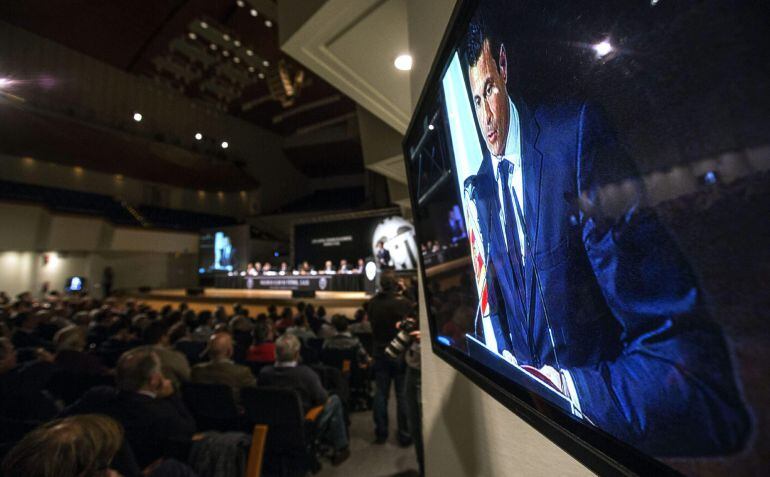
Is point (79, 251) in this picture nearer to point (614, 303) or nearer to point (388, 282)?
point (388, 282)

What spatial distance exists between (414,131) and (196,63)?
36.3ft

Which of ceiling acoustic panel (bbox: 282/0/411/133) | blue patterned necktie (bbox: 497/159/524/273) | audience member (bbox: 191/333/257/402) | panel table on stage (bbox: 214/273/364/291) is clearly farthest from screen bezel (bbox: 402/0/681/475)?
panel table on stage (bbox: 214/273/364/291)

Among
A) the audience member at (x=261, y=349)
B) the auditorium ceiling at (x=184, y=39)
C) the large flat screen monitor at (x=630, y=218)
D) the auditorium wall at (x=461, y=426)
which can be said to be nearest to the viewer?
the large flat screen monitor at (x=630, y=218)

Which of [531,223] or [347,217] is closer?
[531,223]

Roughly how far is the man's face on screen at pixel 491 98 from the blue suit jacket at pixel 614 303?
0.18 feet

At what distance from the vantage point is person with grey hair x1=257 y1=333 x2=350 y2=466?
93.0 inches

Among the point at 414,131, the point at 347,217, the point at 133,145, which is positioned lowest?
the point at 414,131

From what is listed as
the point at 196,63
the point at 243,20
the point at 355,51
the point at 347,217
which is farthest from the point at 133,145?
the point at 355,51

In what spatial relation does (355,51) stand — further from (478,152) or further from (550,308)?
(550,308)

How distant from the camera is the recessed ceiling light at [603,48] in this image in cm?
35

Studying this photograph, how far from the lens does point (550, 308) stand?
51 cm

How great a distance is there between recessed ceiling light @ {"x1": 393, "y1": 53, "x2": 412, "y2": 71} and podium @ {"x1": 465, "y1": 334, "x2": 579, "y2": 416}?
2160mm

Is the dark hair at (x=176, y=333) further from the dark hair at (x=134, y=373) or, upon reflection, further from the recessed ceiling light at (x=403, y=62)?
the recessed ceiling light at (x=403, y=62)

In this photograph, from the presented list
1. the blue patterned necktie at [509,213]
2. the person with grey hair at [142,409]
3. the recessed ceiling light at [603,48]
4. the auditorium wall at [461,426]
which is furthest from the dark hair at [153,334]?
the recessed ceiling light at [603,48]
